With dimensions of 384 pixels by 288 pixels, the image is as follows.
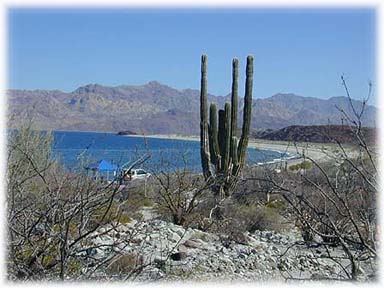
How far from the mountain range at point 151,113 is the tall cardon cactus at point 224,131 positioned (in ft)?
1.96

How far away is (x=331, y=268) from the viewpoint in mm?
8977

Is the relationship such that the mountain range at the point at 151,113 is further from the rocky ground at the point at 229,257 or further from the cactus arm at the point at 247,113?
the rocky ground at the point at 229,257

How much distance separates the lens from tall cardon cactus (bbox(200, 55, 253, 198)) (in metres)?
17.4

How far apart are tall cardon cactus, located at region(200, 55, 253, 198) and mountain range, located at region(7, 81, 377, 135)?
60cm

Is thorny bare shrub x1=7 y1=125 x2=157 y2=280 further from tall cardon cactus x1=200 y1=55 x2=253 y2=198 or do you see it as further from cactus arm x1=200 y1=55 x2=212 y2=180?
cactus arm x1=200 y1=55 x2=212 y2=180

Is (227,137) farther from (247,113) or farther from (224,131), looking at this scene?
(247,113)

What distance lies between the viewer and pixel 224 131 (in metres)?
18.0

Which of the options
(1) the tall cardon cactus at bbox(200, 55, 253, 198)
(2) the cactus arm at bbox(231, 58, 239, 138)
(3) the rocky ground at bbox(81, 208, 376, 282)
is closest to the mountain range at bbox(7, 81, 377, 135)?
(2) the cactus arm at bbox(231, 58, 239, 138)

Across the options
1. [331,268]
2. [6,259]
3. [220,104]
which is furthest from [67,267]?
[220,104]

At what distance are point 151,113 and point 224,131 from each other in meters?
122

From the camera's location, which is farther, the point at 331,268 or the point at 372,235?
the point at 331,268

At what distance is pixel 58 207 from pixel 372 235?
2067 mm

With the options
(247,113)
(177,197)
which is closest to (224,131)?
(247,113)

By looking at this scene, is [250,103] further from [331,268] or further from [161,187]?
[331,268]
